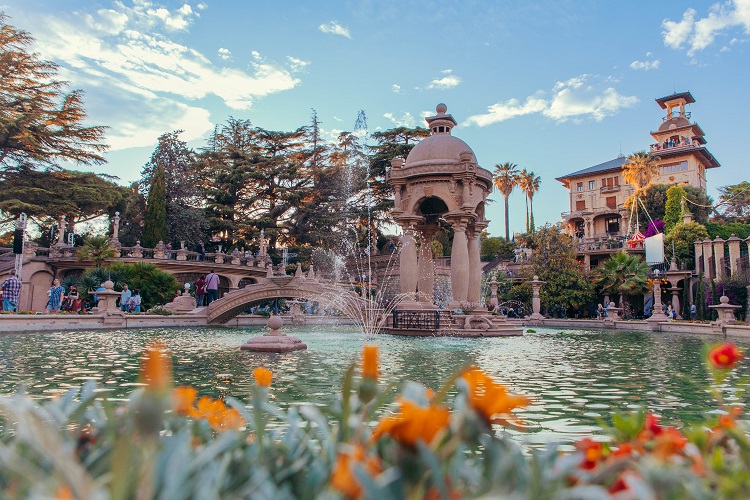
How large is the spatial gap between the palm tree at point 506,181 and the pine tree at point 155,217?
45.7 m

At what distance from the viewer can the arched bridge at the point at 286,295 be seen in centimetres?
2395

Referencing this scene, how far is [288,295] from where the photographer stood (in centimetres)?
2591

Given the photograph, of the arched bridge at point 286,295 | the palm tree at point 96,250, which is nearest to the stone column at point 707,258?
the arched bridge at point 286,295

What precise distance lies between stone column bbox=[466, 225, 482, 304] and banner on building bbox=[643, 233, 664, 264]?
28.7 meters

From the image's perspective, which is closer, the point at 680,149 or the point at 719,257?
the point at 719,257

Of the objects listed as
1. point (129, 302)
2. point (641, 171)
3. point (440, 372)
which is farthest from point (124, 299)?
point (641, 171)

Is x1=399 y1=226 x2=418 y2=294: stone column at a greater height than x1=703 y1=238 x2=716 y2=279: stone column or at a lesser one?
lesser

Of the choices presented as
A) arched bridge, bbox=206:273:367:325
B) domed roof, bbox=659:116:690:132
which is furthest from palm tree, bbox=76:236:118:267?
domed roof, bbox=659:116:690:132

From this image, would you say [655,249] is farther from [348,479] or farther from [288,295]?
[348,479]

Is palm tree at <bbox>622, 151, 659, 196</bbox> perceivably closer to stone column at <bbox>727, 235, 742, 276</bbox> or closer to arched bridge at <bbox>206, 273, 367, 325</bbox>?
stone column at <bbox>727, 235, 742, 276</bbox>

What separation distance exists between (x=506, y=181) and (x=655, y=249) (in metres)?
32.3

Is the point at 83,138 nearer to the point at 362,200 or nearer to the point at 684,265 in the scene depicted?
the point at 362,200

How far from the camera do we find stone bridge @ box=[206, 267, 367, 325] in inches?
942

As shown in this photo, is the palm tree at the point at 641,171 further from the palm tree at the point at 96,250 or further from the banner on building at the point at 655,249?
the palm tree at the point at 96,250
